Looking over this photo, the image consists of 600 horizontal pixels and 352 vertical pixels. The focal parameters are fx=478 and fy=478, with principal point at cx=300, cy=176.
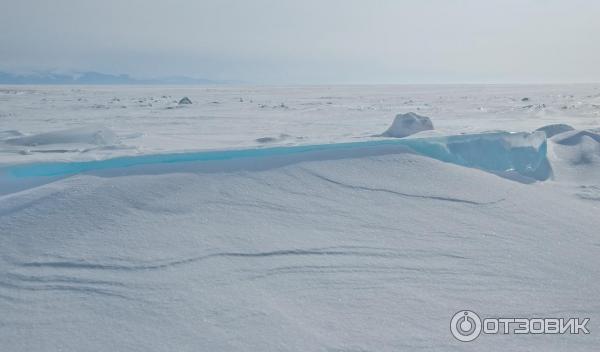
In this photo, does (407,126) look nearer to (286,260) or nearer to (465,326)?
(286,260)

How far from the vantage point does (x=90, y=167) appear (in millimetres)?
3021

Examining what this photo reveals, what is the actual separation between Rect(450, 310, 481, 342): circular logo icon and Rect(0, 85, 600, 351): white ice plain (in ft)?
0.11

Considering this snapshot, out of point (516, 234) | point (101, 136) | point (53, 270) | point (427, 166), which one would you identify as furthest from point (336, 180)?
point (101, 136)

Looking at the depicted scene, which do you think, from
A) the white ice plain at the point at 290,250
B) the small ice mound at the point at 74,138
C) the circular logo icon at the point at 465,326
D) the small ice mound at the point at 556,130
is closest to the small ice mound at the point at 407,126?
the small ice mound at the point at 556,130

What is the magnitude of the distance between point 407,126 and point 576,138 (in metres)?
2.09

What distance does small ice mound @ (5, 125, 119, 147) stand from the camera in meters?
5.00

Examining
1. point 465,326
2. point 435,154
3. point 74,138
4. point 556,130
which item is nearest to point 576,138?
point 556,130

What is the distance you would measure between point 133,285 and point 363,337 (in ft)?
3.06

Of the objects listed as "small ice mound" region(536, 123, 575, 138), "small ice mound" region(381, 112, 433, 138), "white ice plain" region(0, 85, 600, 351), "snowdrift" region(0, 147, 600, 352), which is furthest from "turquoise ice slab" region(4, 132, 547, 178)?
"small ice mound" region(381, 112, 433, 138)

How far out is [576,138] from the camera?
4469mm

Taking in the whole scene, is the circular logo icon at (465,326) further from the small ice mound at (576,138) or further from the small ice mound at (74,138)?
the small ice mound at (74,138)

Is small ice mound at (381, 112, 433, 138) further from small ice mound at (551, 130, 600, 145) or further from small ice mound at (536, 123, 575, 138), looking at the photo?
small ice mound at (551, 130, 600, 145)

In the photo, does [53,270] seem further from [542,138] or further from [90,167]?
[542,138]

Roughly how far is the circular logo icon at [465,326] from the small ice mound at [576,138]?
3.30 metres
